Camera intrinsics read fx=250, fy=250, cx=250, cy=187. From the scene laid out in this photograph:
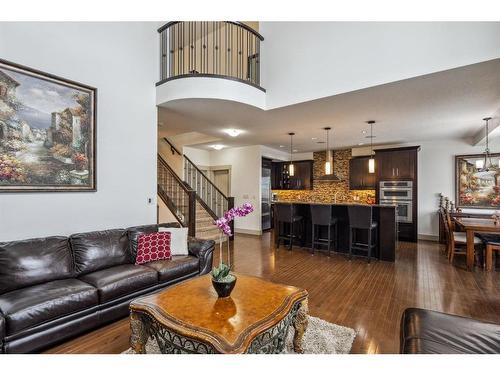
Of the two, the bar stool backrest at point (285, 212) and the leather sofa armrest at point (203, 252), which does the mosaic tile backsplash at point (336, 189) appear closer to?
the bar stool backrest at point (285, 212)

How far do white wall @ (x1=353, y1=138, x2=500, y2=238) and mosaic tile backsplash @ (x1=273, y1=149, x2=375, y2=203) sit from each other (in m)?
1.35

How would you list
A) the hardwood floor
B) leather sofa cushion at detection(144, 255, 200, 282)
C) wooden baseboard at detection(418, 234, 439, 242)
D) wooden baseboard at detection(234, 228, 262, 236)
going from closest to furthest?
1. the hardwood floor
2. leather sofa cushion at detection(144, 255, 200, 282)
3. wooden baseboard at detection(418, 234, 439, 242)
4. wooden baseboard at detection(234, 228, 262, 236)

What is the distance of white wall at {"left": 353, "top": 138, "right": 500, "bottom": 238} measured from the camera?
6637mm

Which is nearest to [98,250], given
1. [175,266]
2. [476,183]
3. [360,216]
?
[175,266]

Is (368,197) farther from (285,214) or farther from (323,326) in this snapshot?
(323,326)

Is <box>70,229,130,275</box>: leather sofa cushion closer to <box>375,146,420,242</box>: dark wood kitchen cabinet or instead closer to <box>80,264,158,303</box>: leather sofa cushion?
<box>80,264,158,303</box>: leather sofa cushion

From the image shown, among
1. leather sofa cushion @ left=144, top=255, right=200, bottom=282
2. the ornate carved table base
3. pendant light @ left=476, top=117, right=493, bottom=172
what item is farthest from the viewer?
pendant light @ left=476, top=117, right=493, bottom=172

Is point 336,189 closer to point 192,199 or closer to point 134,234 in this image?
point 192,199

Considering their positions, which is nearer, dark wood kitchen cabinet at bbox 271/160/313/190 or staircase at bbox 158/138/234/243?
staircase at bbox 158/138/234/243

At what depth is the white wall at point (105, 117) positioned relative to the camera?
2.87 meters

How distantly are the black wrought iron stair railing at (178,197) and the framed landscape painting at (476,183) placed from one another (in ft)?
22.4

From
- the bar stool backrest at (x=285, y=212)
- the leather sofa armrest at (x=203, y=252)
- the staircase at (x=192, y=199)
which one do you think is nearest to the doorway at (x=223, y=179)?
the staircase at (x=192, y=199)

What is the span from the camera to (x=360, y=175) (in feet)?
25.7

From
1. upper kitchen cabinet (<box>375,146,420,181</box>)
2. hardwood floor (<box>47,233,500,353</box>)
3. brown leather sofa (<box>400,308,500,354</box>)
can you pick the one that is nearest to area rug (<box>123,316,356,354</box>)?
hardwood floor (<box>47,233,500,353</box>)
